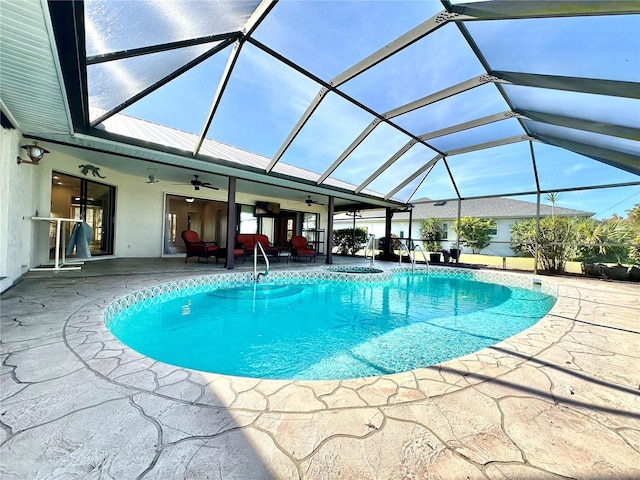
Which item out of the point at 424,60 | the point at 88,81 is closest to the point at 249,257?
the point at 88,81

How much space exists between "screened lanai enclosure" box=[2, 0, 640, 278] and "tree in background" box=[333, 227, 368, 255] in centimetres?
857

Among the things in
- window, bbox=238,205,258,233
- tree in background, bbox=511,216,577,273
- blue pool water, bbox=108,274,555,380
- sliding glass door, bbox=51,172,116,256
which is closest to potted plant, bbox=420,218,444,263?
tree in background, bbox=511,216,577,273

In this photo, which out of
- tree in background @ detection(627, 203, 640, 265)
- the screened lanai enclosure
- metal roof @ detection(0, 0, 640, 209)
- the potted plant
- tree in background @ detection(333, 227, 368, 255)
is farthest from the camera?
the potted plant

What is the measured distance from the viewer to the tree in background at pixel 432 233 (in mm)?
18891

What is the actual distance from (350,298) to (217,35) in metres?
5.61

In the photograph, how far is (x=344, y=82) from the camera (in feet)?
18.1

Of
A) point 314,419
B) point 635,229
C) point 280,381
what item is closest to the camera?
point 314,419

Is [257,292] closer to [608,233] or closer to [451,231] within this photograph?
[608,233]

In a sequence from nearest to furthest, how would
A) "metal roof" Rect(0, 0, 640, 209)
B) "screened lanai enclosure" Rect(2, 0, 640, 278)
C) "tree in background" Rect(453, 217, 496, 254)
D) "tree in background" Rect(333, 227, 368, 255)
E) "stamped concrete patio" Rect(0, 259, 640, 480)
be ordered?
"stamped concrete patio" Rect(0, 259, 640, 480) < "metal roof" Rect(0, 0, 640, 209) < "screened lanai enclosure" Rect(2, 0, 640, 278) < "tree in background" Rect(333, 227, 368, 255) < "tree in background" Rect(453, 217, 496, 254)

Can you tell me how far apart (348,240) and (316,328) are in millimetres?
13167

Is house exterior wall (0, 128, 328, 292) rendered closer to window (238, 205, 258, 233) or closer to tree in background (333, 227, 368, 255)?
window (238, 205, 258, 233)

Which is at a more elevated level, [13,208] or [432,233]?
[432,233]

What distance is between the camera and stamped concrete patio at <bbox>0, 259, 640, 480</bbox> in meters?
1.26

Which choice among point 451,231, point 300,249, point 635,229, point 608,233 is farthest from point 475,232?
point 300,249
